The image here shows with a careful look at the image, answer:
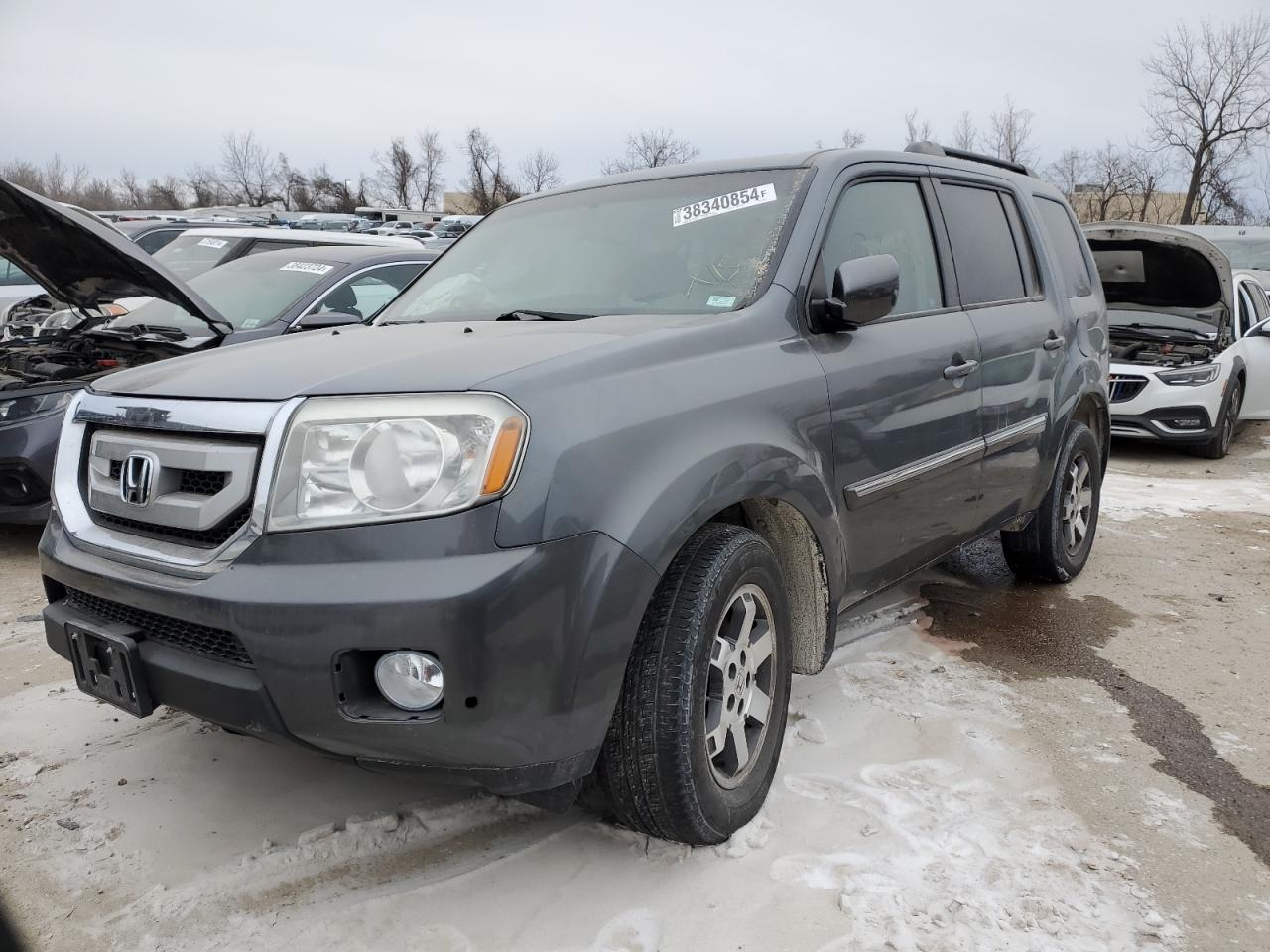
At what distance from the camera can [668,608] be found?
2.25 metres

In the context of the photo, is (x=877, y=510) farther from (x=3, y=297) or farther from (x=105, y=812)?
(x=3, y=297)

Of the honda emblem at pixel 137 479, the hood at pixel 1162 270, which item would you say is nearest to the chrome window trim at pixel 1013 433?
the honda emblem at pixel 137 479

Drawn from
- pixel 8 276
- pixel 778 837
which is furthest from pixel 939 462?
pixel 8 276

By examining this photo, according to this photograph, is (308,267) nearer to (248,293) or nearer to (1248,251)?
(248,293)

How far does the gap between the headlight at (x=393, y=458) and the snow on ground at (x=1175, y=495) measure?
17.6ft

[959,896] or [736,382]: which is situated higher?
[736,382]

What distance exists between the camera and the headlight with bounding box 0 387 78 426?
4.89 meters

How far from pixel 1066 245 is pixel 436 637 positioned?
397cm

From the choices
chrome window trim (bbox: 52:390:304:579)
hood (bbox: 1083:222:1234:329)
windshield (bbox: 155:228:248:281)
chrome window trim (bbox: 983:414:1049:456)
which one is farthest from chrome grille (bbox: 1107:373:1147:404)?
chrome window trim (bbox: 52:390:304:579)

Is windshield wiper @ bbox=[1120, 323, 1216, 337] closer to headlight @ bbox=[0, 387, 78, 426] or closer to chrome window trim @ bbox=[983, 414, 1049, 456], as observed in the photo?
chrome window trim @ bbox=[983, 414, 1049, 456]

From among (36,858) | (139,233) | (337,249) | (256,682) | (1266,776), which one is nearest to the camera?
(256,682)

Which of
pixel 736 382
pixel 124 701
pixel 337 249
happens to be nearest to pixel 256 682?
pixel 124 701

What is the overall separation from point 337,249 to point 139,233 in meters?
5.34

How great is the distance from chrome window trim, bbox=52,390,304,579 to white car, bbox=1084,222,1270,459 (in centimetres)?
753
